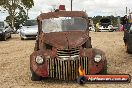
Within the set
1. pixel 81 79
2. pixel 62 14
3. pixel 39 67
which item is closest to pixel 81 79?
pixel 81 79

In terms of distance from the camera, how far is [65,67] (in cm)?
1109

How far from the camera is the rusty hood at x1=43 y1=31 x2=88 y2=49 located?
1138cm

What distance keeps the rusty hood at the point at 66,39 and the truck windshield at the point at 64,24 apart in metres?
0.29

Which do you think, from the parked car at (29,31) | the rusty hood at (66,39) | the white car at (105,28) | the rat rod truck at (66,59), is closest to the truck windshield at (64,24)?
the rusty hood at (66,39)

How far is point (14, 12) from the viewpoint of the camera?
61.7 metres

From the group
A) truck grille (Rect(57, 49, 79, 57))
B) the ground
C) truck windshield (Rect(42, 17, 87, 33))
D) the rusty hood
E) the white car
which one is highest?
truck windshield (Rect(42, 17, 87, 33))

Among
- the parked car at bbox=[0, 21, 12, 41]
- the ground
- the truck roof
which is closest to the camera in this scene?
the ground

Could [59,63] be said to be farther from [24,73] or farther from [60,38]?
[24,73]

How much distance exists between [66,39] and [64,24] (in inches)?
45.7

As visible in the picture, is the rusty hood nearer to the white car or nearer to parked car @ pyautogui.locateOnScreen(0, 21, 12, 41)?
parked car @ pyautogui.locateOnScreen(0, 21, 12, 41)

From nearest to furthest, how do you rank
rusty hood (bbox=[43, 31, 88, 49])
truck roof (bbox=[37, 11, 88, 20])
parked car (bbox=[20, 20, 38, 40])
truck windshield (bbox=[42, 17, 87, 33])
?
rusty hood (bbox=[43, 31, 88, 49]) → truck windshield (bbox=[42, 17, 87, 33]) → truck roof (bbox=[37, 11, 88, 20]) → parked car (bbox=[20, 20, 38, 40])

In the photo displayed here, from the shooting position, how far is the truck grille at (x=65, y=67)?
11094mm

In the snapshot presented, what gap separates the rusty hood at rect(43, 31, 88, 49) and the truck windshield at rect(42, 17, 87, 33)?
0.29m

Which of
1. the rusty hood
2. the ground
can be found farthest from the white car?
the rusty hood
